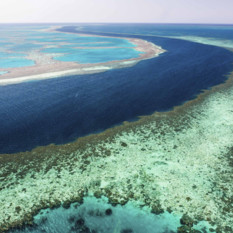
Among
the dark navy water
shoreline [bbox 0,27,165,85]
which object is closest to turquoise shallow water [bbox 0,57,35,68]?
shoreline [bbox 0,27,165,85]

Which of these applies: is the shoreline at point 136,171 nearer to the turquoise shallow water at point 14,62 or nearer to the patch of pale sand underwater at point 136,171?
the patch of pale sand underwater at point 136,171

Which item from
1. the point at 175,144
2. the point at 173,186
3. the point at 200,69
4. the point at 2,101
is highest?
the point at 200,69

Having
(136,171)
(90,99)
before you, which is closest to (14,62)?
(90,99)

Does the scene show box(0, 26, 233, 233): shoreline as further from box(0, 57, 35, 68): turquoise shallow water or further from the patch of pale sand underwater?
box(0, 57, 35, 68): turquoise shallow water

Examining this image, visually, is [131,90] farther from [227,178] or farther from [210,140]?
[227,178]

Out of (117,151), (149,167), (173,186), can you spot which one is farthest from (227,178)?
(117,151)

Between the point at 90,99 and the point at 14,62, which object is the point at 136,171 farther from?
the point at 14,62
